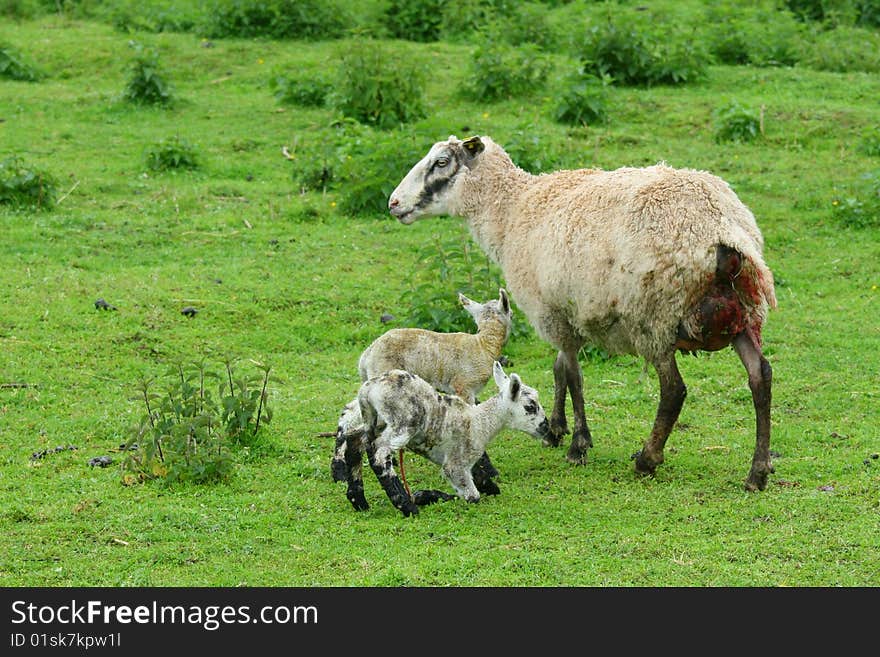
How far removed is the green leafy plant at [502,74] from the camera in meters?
19.0

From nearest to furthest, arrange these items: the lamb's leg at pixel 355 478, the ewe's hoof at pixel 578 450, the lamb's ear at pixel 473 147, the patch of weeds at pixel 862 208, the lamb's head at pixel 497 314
A: the lamb's leg at pixel 355 478 → the ewe's hoof at pixel 578 450 → the lamb's head at pixel 497 314 → the lamb's ear at pixel 473 147 → the patch of weeds at pixel 862 208

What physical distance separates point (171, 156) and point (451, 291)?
5845mm

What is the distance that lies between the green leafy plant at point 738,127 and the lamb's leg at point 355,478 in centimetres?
1045

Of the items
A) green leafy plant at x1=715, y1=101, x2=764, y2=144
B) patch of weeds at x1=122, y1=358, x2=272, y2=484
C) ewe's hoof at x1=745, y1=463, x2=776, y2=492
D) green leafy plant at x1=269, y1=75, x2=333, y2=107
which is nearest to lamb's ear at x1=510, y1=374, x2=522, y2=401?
ewe's hoof at x1=745, y1=463, x2=776, y2=492

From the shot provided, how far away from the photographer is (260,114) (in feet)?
62.2

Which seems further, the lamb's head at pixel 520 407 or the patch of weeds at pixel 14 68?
the patch of weeds at pixel 14 68

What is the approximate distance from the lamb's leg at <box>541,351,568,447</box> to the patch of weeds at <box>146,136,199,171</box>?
8.00 meters

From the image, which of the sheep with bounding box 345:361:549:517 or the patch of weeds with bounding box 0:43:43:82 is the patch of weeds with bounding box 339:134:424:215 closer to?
the sheep with bounding box 345:361:549:517

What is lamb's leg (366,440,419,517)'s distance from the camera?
26.7 feet

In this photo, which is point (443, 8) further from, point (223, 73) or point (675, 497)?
point (675, 497)

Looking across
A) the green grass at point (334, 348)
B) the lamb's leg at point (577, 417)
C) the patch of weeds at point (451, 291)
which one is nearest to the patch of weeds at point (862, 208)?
the green grass at point (334, 348)

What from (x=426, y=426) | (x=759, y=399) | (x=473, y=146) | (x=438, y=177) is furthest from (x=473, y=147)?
(x=759, y=399)

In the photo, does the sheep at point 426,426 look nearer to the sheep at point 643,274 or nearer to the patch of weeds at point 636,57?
the sheep at point 643,274

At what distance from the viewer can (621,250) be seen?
861cm
